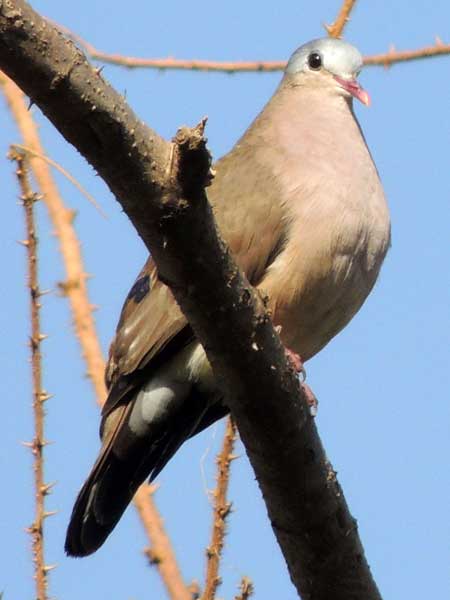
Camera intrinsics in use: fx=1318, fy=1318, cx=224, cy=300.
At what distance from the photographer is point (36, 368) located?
3096 mm

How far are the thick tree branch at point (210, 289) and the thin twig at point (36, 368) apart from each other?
392 millimetres

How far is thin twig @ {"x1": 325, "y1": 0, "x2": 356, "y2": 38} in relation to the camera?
13.1 feet

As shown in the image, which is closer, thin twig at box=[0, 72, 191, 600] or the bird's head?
thin twig at box=[0, 72, 191, 600]

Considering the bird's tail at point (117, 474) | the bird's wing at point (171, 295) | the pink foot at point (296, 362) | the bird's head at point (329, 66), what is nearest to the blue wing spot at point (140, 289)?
the bird's wing at point (171, 295)

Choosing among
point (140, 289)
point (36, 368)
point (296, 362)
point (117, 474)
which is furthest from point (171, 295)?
point (36, 368)

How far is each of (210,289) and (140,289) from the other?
1.52m

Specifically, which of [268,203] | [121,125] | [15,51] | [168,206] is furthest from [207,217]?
[268,203]

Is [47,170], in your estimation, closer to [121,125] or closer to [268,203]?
[268,203]

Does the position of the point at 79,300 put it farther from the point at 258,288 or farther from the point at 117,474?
the point at 117,474

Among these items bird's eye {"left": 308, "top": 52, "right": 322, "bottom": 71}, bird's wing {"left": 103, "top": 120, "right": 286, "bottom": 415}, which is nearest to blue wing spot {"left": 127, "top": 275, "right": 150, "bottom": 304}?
bird's wing {"left": 103, "top": 120, "right": 286, "bottom": 415}

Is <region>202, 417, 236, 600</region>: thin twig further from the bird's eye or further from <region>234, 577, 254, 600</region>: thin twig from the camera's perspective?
the bird's eye

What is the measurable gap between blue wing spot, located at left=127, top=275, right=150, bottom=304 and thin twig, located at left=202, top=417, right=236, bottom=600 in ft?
3.57

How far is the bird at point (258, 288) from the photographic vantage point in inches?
165

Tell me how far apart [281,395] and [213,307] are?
0.36 meters
